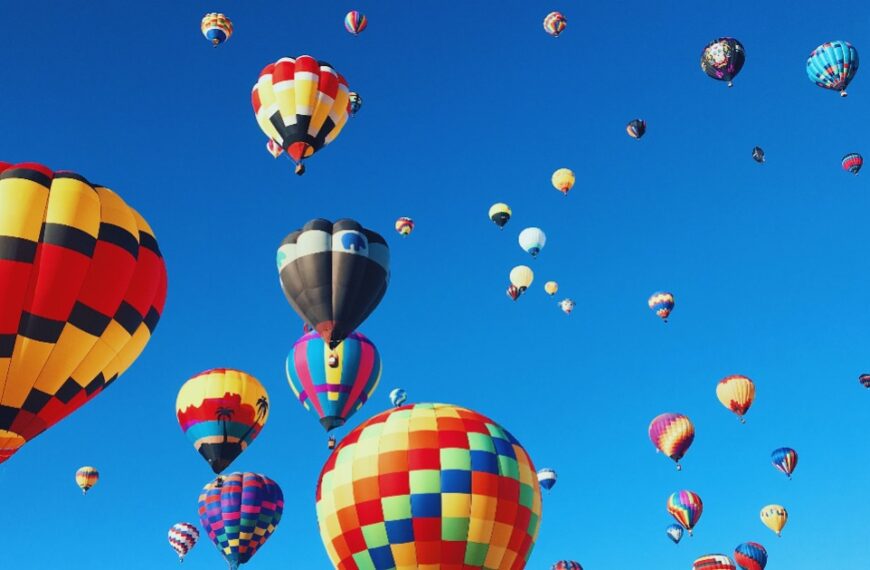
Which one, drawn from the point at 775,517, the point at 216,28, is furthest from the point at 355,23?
the point at 775,517

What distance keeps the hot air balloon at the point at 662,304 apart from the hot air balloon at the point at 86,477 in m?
22.9

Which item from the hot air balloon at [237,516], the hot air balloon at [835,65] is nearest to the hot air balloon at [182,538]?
the hot air balloon at [237,516]

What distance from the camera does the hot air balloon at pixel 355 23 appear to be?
35328 millimetres

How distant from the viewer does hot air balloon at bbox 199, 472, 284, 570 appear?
92.0ft

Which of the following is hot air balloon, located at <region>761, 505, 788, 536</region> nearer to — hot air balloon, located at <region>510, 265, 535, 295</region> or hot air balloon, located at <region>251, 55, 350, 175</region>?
hot air balloon, located at <region>510, 265, 535, 295</region>

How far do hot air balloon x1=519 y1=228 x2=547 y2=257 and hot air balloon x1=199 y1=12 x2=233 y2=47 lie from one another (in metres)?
15.7

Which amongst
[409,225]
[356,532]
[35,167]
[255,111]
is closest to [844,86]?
[409,225]

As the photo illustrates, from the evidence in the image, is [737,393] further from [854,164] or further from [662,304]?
[854,164]

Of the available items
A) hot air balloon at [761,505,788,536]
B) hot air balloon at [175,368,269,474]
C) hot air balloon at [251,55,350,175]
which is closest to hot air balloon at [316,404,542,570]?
hot air balloon at [175,368,269,474]

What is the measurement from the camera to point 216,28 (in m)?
32.4

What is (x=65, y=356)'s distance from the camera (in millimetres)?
15125

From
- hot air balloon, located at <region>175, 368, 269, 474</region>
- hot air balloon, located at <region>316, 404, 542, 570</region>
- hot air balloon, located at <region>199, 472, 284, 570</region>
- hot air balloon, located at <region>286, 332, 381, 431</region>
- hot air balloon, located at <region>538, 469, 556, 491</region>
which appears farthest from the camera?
hot air balloon, located at <region>538, 469, 556, 491</region>

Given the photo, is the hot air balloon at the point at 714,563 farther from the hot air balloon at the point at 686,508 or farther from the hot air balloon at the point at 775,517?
the hot air balloon at the point at 775,517

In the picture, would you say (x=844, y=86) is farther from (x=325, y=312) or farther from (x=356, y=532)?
(x=356, y=532)
